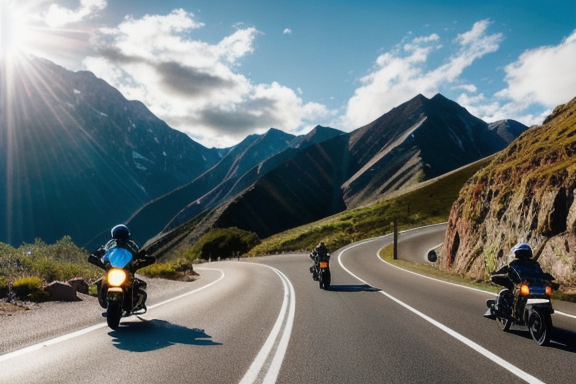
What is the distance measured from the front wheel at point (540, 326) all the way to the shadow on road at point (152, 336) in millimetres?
5144

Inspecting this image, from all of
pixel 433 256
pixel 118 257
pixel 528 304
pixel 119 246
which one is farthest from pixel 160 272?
pixel 433 256

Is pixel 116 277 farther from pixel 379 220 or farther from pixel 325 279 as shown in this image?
pixel 379 220

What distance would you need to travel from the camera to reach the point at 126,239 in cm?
796

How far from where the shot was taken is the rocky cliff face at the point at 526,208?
52.2ft

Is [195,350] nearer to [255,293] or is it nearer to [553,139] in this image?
[255,293]

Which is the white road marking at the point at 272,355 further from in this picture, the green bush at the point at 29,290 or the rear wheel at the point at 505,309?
the green bush at the point at 29,290

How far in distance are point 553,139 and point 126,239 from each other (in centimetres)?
2454

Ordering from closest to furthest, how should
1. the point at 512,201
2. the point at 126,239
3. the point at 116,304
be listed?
the point at 116,304 → the point at 126,239 → the point at 512,201

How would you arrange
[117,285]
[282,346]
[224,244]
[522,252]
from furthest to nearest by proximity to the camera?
[224,244], [522,252], [117,285], [282,346]

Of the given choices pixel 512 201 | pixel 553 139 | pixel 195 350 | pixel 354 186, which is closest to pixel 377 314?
pixel 195 350

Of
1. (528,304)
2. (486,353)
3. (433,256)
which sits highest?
(528,304)

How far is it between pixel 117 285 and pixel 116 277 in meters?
0.14

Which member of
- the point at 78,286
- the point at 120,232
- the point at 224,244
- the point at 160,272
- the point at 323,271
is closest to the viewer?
the point at 120,232

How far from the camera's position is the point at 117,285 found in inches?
281
